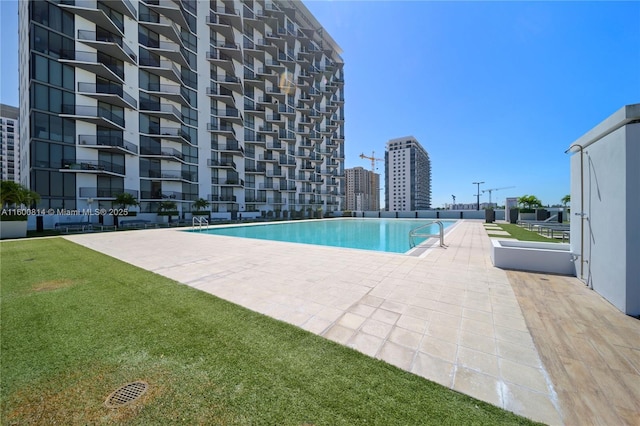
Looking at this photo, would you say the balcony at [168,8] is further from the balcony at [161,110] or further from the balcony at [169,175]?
the balcony at [169,175]

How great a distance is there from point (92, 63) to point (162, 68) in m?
5.46

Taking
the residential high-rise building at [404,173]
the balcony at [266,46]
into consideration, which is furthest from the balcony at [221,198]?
the residential high-rise building at [404,173]

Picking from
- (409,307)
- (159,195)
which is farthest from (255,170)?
(409,307)

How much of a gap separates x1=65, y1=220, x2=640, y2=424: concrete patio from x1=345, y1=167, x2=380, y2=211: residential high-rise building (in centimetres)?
8701

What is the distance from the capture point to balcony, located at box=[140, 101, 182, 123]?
23359mm

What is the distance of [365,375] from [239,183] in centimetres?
3161

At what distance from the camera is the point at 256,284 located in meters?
4.82

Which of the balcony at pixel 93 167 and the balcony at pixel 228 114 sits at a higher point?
the balcony at pixel 228 114

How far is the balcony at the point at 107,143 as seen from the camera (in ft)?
64.7

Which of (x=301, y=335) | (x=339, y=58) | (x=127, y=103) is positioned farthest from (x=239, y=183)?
(x=339, y=58)

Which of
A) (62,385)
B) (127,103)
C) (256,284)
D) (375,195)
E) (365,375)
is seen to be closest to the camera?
(62,385)

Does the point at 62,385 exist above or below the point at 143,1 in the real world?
below

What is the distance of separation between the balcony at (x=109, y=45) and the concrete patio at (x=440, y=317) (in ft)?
77.7

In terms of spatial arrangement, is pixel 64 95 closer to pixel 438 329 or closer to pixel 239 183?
pixel 239 183
